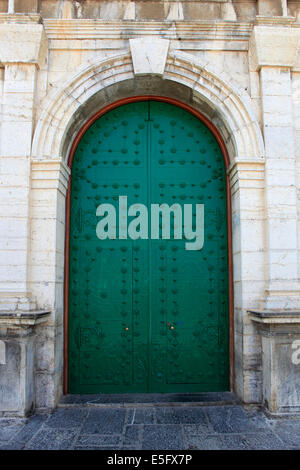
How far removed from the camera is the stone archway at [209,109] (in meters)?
3.47

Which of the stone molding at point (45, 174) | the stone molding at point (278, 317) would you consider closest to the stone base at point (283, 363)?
the stone molding at point (278, 317)

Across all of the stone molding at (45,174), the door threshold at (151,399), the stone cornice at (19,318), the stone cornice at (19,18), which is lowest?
the door threshold at (151,399)

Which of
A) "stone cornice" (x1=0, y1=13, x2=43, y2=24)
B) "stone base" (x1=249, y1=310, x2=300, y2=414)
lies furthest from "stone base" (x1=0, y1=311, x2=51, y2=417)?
"stone cornice" (x1=0, y1=13, x2=43, y2=24)

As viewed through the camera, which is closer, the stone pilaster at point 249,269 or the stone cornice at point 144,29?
the stone pilaster at point 249,269

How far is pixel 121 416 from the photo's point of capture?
127 inches

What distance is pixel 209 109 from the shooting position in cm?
386

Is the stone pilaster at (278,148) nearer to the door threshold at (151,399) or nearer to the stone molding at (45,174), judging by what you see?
the door threshold at (151,399)

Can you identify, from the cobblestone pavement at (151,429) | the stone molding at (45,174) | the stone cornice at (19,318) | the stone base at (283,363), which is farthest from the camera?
the stone molding at (45,174)

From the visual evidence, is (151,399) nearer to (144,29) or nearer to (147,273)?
(147,273)

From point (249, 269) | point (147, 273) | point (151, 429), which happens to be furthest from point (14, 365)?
point (249, 269)

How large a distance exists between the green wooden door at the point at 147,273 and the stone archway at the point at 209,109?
0.71ft

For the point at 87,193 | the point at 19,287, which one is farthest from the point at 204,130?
the point at 19,287

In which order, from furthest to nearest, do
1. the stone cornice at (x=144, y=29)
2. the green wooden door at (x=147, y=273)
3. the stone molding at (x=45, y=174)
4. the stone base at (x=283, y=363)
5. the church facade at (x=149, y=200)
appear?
the green wooden door at (x=147, y=273), the stone cornice at (x=144, y=29), the stone molding at (x=45, y=174), the church facade at (x=149, y=200), the stone base at (x=283, y=363)
